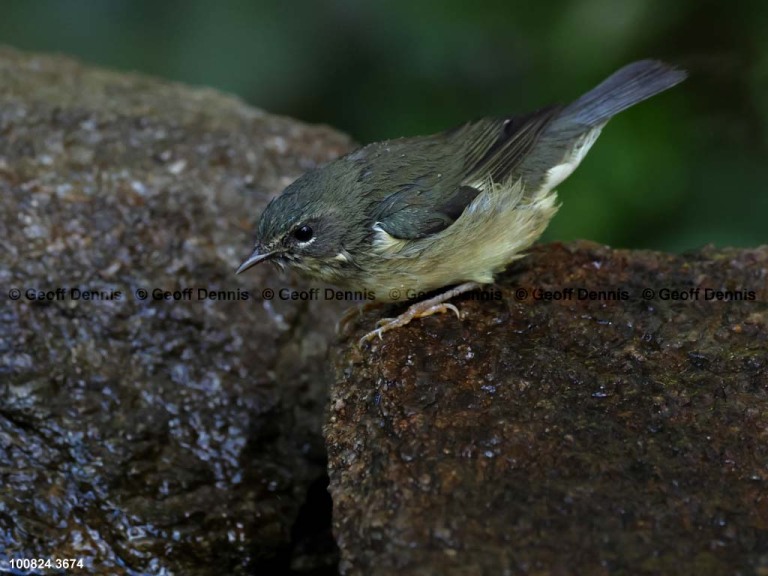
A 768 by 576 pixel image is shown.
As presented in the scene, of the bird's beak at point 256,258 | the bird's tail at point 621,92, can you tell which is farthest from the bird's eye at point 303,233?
the bird's tail at point 621,92

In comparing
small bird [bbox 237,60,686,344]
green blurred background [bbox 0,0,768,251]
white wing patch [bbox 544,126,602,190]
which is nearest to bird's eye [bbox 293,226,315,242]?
small bird [bbox 237,60,686,344]

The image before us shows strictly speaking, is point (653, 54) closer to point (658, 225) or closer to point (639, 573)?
point (658, 225)

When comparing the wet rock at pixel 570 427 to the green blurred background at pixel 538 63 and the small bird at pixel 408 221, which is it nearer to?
the small bird at pixel 408 221

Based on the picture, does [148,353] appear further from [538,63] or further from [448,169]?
[538,63]

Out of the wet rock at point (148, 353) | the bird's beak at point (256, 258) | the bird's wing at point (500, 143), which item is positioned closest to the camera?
the wet rock at point (148, 353)

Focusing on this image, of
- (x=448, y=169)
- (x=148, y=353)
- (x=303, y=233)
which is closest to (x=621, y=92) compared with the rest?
(x=448, y=169)

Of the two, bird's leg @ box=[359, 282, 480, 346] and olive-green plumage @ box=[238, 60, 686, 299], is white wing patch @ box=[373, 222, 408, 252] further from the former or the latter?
bird's leg @ box=[359, 282, 480, 346]
